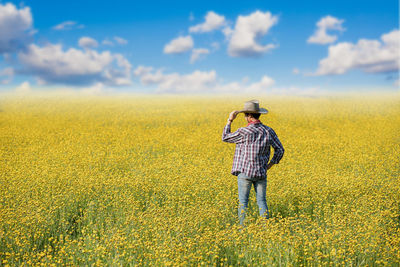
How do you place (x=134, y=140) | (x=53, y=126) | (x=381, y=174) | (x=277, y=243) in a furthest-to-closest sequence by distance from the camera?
(x=53, y=126), (x=134, y=140), (x=381, y=174), (x=277, y=243)

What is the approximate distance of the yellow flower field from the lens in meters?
3.94

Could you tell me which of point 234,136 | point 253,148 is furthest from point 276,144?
point 234,136

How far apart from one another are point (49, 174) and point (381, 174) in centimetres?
831

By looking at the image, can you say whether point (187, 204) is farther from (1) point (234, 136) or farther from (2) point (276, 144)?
(2) point (276, 144)

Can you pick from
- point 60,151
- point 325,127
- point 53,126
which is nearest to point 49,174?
point 60,151

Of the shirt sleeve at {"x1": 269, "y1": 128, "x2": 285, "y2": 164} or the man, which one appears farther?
the shirt sleeve at {"x1": 269, "y1": 128, "x2": 285, "y2": 164}

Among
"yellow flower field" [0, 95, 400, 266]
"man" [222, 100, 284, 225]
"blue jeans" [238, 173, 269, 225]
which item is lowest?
"yellow flower field" [0, 95, 400, 266]

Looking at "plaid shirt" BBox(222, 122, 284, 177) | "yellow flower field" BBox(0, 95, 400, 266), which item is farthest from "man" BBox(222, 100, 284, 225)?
"yellow flower field" BBox(0, 95, 400, 266)

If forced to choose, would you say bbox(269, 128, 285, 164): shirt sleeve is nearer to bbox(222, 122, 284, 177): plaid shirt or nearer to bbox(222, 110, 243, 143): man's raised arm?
bbox(222, 122, 284, 177): plaid shirt

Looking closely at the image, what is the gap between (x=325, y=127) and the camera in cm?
1828

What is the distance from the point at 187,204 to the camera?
5738 mm

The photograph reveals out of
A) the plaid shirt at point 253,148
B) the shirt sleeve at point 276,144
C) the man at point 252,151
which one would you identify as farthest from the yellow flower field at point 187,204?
the shirt sleeve at point 276,144

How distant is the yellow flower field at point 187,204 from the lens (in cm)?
394

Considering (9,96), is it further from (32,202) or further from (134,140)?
(32,202)
